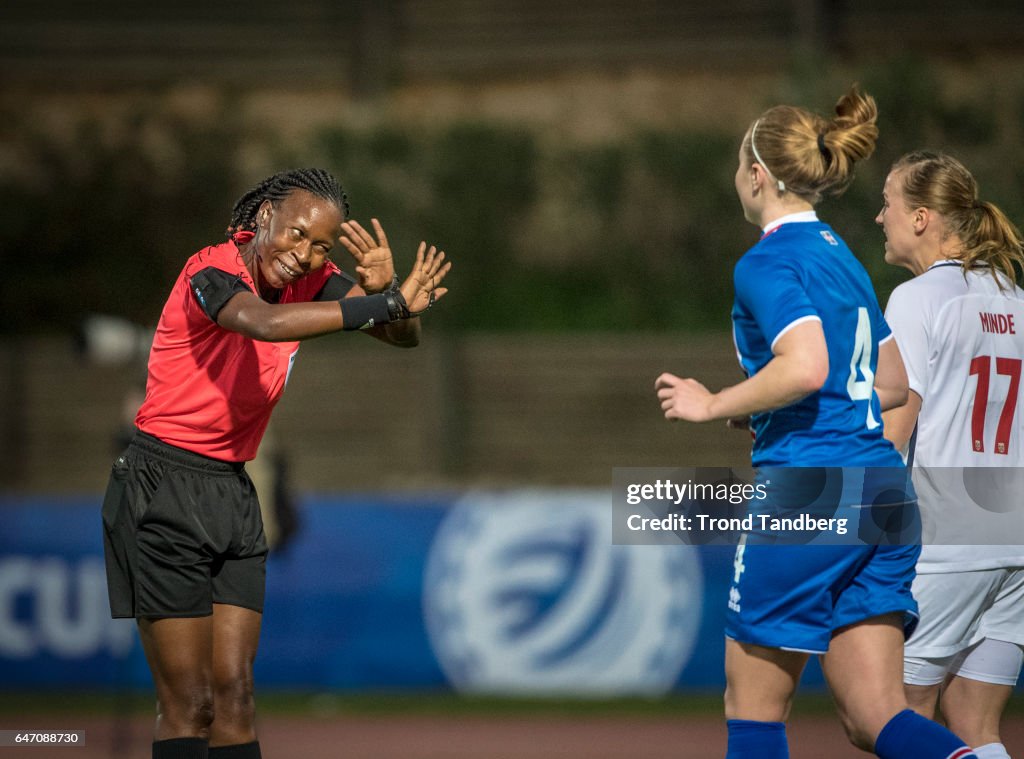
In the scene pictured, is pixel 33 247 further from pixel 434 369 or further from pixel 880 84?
pixel 880 84

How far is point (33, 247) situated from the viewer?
57.9 ft

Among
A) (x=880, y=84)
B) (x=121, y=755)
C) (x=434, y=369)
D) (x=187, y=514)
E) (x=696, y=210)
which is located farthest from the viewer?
(x=696, y=210)

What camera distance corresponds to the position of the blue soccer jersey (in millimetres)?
3439

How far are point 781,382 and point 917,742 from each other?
0.95 metres

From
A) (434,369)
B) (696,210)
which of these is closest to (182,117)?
(434,369)

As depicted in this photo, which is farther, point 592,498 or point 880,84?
point 880,84

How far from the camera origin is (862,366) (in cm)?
356

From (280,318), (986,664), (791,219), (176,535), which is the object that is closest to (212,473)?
(176,535)

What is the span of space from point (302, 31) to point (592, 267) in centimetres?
535

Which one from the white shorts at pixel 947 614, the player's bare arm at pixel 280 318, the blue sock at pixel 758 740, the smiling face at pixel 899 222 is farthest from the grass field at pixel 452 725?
the player's bare arm at pixel 280 318

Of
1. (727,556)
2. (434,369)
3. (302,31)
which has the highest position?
(302,31)

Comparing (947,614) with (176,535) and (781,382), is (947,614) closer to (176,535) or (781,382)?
(781,382)

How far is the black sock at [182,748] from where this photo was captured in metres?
3.77

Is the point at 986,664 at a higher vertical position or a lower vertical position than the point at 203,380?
lower
